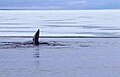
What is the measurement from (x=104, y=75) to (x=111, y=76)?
0.37m

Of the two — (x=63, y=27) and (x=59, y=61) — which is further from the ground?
(x=63, y=27)

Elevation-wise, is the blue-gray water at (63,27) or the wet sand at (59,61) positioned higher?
the blue-gray water at (63,27)

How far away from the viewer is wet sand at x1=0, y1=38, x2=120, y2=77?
17.9 m

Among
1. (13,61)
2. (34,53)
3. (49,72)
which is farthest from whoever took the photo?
(34,53)

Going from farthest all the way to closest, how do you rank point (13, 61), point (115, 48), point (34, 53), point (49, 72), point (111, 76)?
point (115, 48)
point (34, 53)
point (13, 61)
point (49, 72)
point (111, 76)

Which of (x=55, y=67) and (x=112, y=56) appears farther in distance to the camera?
(x=112, y=56)

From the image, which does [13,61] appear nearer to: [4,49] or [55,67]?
[55,67]

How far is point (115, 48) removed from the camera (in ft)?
91.7

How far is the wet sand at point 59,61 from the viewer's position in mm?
17889

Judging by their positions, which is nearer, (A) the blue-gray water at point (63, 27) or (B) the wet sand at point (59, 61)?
(B) the wet sand at point (59, 61)

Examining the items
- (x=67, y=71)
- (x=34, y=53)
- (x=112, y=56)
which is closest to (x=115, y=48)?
(x=112, y=56)

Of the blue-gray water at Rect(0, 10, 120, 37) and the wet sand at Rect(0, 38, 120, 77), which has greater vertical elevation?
the blue-gray water at Rect(0, 10, 120, 37)

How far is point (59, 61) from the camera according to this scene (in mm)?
21969

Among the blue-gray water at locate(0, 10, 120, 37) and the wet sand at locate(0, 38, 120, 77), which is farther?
the blue-gray water at locate(0, 10, 120, 37)
